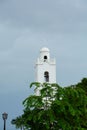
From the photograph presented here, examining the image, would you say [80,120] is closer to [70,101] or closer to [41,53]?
[70,101]

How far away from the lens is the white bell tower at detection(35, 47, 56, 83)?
88.5m

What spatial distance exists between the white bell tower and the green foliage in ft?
148

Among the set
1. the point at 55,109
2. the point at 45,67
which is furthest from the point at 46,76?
the point at 55,109

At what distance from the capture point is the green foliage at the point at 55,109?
135 feet

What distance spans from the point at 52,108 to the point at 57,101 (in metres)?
0.60

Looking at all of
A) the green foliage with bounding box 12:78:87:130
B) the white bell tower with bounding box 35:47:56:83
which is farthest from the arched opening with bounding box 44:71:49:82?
the green foliage with bounding box 12:78:87:130

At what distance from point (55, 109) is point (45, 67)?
4854 centimetres

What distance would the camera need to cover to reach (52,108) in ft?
136

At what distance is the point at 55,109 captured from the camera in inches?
1638

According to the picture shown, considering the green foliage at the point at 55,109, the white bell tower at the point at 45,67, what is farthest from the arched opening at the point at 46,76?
the green foliage at the point at 55,109

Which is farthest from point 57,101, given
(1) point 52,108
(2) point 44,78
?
(2) point 44,78

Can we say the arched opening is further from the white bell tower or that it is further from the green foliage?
the green foliage

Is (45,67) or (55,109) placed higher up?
(45,67)

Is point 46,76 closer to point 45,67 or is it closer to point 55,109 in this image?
point 45,67
